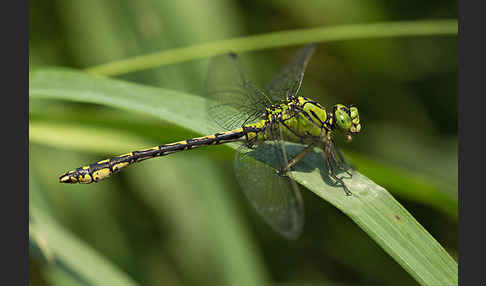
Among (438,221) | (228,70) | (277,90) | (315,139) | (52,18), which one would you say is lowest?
(438,221)

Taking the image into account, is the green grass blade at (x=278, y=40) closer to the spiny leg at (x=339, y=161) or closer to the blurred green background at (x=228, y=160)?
the blurred green background at (x=228, y=160)

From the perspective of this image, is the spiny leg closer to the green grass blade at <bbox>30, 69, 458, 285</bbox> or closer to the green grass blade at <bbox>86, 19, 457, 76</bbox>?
the green grass blade at <bbox>30, 69, 458, 285</bbox>

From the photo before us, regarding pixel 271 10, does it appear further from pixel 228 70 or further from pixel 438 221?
pixel 438 221

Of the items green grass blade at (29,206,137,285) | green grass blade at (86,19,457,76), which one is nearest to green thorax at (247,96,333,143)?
green grass blade at (86,19,457,76)

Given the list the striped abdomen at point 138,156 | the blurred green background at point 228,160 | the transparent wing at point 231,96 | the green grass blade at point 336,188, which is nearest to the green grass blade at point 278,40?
the transparent wing at point 231,96

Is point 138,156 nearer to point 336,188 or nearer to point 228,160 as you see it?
point 228,160

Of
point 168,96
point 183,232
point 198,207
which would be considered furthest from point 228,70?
point 183,232

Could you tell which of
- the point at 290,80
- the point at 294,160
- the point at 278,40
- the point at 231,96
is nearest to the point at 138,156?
the point at 231,96
